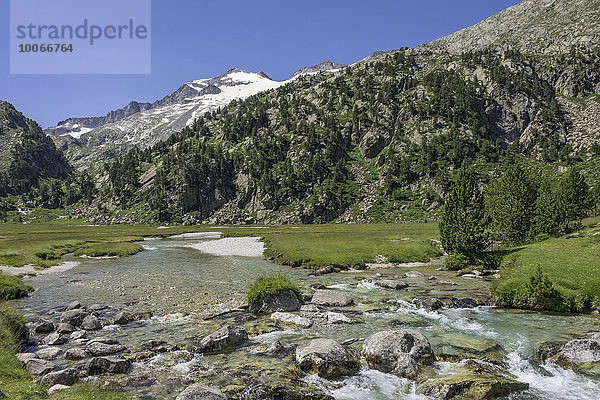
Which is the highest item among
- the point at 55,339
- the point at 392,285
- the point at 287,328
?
the point at 55,339

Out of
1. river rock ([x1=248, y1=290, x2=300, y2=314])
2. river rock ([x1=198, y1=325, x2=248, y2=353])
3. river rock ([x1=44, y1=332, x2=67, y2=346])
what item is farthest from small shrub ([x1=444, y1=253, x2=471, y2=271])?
river rock ([x1=44, y1=332, x2=67, y2=346])

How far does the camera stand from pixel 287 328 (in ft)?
63.8

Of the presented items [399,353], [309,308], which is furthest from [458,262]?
[399,353]

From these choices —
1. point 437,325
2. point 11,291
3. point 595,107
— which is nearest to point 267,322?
point 437,325

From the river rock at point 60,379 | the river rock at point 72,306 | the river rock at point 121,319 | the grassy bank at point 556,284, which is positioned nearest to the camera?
the river rock at point 60,379

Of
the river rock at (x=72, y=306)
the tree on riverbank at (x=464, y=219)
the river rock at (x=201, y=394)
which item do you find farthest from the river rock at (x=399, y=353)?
the tree on riverbank at (x=464, y=219)

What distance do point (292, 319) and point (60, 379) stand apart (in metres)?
13.1

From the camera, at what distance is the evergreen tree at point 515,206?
44.5 metres

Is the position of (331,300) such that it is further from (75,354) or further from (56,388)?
(56,388)

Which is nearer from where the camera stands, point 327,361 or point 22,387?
point 22,387

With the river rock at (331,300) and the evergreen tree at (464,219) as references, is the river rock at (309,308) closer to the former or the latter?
the river rock at (331,300)

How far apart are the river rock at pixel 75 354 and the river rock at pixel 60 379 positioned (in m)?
3.13

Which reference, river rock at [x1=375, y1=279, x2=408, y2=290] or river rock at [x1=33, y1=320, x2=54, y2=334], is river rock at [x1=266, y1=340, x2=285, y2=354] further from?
river rock at [x1=375, y1=279, x2=408, y2=290]

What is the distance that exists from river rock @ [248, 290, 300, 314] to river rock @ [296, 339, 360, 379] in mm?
8920
